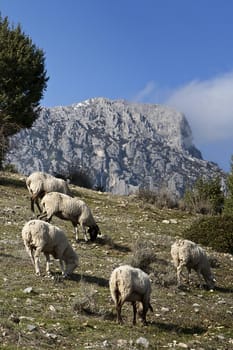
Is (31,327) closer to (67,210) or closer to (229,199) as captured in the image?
(67,210)

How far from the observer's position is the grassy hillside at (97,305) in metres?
10.5

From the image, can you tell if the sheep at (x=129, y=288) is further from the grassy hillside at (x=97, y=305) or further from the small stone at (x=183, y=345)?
the small stone at (x=183, y=345)

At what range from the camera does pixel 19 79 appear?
3959cm

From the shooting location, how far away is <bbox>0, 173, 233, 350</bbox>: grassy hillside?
10.5 m

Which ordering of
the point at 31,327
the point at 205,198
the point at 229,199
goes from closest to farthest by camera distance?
the point at 31,327
the point at 229,199
the point at 205,198

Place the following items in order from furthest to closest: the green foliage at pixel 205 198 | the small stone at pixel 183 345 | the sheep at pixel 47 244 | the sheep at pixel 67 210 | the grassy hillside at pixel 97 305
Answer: the green foliage at pixel 205 198, the sheep at pixel 67 210, the sheep at pixel 47 244, the small stone at pixel 183 345, the grassy hillside at pixel 97 305

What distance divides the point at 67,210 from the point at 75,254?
5.54 m

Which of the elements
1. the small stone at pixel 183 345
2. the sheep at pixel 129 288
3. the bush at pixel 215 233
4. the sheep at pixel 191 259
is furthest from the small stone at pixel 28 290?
the bush at pixel 215 233

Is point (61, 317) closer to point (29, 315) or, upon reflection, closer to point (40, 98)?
point (29, 315)

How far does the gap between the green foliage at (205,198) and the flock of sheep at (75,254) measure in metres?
20.4

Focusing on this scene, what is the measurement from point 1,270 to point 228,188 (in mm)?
35944

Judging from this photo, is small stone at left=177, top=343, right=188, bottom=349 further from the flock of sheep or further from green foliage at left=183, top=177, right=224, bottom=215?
green foliage at left=183, top=177, right=224, bottom=215

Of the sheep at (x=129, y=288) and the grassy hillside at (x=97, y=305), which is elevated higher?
the sheep at (x=129, y=288)

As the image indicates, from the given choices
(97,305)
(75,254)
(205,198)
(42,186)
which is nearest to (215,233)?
(42,186)
